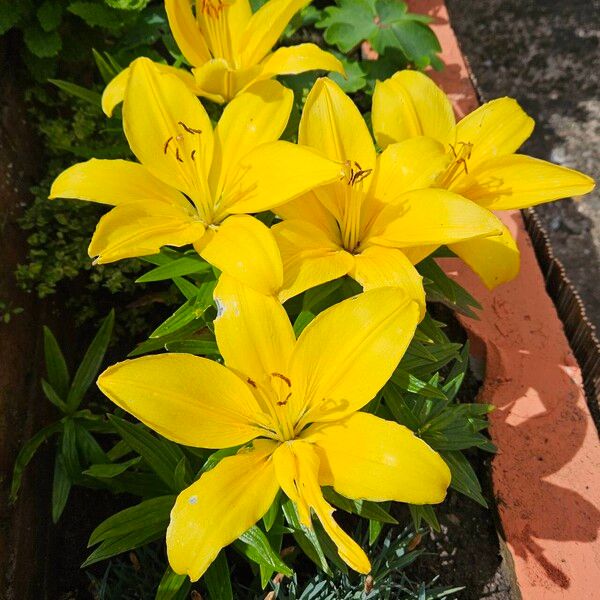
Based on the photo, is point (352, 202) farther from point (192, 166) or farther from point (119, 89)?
point (119, 89)

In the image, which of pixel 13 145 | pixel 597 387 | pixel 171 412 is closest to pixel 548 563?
pixel 597 387

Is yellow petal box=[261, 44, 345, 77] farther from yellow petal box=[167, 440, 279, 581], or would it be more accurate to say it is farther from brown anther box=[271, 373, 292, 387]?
yellow petal box=[167, 440, 279, 581]

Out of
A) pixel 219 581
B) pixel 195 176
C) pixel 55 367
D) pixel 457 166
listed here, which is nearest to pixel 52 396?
pixel 55 367

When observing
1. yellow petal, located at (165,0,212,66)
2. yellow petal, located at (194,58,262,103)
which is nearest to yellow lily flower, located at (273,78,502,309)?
yellow petal, located at (194,58,262,103)

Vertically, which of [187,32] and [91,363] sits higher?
Result: [187,32]

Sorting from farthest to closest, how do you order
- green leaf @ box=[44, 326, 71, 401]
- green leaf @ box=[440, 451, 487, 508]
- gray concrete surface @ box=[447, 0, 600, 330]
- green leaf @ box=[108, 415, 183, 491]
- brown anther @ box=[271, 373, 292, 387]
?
gray concrete surface @ box=[447, 0, 600, 330] → green leaf @ box=[44, 326, 71, 401] → green leaf @ box=[440, 451, 487, 508] → green leaf @ box=[108, 415, 183, 491] → brown anther @ box=[271, 373, 292, 387]

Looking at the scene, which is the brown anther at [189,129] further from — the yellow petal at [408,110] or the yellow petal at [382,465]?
the yellow petal at [382,465]

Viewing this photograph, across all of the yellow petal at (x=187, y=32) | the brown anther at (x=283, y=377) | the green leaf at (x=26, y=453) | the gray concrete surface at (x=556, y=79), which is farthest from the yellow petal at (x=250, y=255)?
the gray concrete surface at (x=556, y=79)
